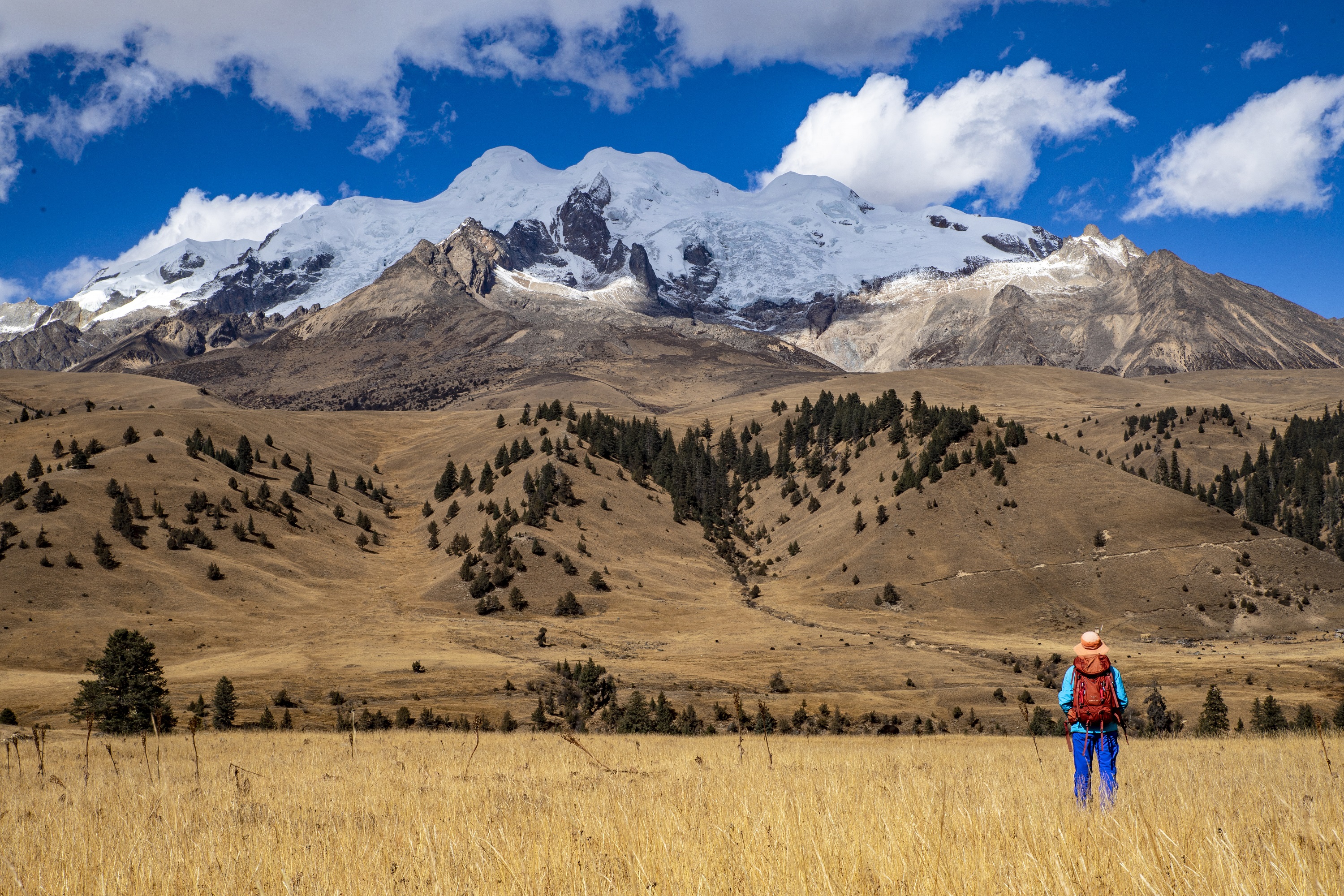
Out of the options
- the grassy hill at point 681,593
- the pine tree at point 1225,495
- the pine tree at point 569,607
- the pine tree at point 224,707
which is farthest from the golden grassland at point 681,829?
the pine tree at point 1225,495

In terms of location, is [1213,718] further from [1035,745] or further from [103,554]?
[103,554]

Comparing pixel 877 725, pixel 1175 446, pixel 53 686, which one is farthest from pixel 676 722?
pixel 1175 446

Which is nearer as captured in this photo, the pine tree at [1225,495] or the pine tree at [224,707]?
the pine tree at [224,707]

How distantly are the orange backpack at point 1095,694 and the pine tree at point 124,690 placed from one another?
1225 inches

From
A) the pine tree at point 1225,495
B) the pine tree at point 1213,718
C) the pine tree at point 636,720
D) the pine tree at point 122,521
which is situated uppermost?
the pine tree at point 122,521

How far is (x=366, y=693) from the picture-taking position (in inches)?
2040

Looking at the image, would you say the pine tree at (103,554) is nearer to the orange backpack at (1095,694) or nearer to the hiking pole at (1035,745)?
the hiking pole at (1035,745)

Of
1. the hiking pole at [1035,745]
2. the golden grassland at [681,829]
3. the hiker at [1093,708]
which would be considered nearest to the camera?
the golden grassland at [681,829]

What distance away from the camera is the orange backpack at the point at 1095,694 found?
10359 mm

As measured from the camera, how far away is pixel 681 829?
7121 millimetres

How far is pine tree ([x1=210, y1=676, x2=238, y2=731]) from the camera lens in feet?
115

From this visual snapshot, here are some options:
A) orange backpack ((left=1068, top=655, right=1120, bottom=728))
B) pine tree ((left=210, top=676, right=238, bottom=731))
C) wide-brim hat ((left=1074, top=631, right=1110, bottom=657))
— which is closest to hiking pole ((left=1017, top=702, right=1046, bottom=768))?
orange backpack ((left=1068, top=655, right=1120, bottom=728))

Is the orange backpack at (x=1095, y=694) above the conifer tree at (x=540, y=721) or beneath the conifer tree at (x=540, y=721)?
above

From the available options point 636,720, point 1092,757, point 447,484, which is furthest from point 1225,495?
point 1092,757
